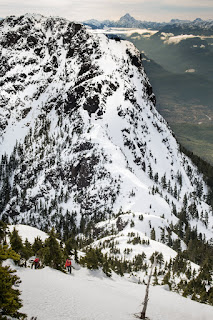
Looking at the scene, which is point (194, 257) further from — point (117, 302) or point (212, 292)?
point (117, 302)

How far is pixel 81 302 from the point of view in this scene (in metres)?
45.7

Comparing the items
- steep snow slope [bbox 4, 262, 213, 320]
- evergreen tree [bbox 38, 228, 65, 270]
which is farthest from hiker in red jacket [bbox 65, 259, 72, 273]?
evergreen tree [bbox 38, 228, 65, 270]

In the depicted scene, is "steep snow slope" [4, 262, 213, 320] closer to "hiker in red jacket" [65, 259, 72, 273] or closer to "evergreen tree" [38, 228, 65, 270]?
"hiker in red jacket" [65, 259, 72, 273]

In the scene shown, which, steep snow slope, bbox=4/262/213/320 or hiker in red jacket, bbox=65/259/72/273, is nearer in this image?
steep snow slope, bbox=4/262/213/320

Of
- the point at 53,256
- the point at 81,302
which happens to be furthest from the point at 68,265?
the point at 81,302

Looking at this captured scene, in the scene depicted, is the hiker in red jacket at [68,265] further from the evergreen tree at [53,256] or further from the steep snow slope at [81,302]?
the evergreen tree at [53,256]

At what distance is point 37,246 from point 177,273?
6479 cm

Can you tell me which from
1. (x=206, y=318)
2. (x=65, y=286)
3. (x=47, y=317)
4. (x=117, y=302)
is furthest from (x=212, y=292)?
(x=47, y=317)

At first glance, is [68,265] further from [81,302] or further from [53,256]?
[81,302]

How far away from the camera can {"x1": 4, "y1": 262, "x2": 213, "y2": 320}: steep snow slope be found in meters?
39.4

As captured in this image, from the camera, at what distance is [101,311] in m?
44.1

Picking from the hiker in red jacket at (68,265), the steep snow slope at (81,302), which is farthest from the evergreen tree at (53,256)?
the steep snow slope at (81,302)

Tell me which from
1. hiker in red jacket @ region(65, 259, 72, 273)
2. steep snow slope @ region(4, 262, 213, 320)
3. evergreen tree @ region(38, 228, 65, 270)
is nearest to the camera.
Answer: steep snow slope @ region(4, 262, 213, 320)

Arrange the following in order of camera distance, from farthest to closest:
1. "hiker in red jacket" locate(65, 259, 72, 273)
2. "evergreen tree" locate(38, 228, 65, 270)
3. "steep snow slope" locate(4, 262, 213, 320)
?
"hiker in red jacket" locate(65, 259, 72, 273) < "evergreen tree" locate(38, 228, 65, 270) < "steep snow slope" locate(4, 262, 213, 320)
